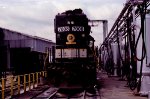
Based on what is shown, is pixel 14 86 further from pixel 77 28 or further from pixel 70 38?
pixel 77 28

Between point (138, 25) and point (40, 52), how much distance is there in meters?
14.7

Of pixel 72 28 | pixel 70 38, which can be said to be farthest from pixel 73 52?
pixel 72 28

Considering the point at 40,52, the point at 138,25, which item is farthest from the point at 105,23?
the point at 138,25

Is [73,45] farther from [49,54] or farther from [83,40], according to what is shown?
[49,54]

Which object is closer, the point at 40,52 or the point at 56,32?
the point at 56,32

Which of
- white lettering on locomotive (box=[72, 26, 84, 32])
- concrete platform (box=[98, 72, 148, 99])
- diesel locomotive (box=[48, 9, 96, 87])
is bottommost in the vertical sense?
concrete platform (box=[98, 72, 148, 99])

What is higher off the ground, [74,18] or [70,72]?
[74,18]

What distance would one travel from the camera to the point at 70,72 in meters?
15.9

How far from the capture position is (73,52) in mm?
16953

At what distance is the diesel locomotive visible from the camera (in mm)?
15938

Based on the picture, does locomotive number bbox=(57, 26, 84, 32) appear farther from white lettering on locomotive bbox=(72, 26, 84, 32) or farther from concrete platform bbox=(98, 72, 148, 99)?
concrete platform bbox=(98, 72, 148, 99)

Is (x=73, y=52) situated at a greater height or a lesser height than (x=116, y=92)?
greater

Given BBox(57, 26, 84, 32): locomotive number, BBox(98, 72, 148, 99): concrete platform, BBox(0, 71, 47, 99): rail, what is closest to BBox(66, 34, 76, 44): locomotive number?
BBox(57, 26, 84, 32): locomotive number

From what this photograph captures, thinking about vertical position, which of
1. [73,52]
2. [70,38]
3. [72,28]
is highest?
[72,28]
